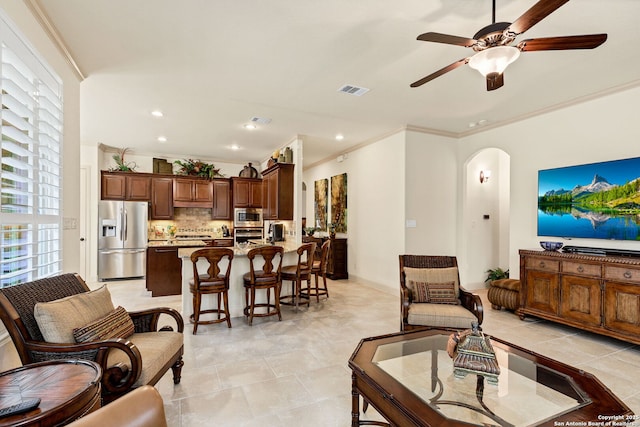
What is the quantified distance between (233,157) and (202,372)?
5.90 metres

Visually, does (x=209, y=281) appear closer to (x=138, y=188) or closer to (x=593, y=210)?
(x=138, y=188)

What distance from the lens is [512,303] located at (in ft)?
13.8

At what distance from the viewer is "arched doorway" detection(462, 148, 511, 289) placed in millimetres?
5539

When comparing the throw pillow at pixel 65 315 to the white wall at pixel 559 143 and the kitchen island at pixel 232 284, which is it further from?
the white wall at pixel 559 143

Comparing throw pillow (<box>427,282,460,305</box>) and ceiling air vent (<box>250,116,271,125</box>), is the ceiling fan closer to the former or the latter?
throw pillow (<box>427,282,460,305</box>)

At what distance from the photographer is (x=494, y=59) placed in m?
2.09

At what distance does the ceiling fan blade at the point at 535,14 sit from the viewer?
1595mm

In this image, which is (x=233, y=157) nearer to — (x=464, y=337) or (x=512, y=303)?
(x=512, y=303)

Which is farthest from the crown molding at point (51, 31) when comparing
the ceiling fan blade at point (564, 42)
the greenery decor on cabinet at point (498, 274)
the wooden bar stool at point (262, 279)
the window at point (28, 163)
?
the greenery decor on cabinet at point (498, 274)

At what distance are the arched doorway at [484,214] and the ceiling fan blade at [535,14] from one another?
3839 mm

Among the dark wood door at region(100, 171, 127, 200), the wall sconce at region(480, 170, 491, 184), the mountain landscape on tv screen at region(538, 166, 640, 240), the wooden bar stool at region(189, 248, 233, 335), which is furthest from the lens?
the dark wood door at region(100, 171, 127, 200)

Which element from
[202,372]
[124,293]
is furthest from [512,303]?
[124,293]

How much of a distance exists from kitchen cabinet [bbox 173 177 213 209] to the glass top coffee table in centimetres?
637

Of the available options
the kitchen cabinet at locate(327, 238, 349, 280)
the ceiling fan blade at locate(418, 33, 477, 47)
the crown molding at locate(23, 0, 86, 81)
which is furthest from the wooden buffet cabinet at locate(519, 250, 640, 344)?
the crown molding at locate(23, 0, 86, 81)
